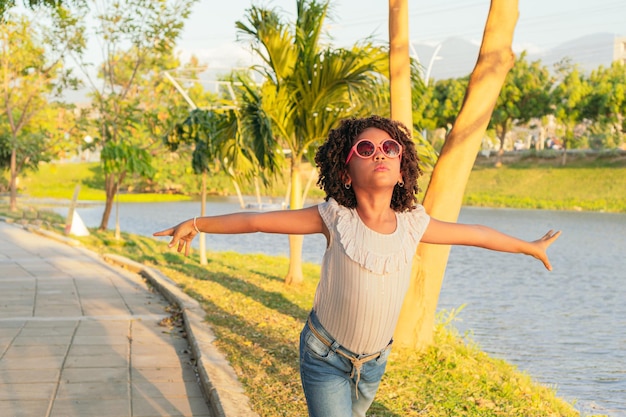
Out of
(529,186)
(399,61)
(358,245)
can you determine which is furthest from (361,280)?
(529,186)

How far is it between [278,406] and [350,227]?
9.05 ft

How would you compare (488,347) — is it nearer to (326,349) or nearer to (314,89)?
(314,89)

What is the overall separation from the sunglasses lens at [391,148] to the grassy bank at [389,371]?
109 inches

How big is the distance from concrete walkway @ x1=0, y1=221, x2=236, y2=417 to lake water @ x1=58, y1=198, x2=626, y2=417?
12.1 ft

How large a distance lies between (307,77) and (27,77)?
21044mm

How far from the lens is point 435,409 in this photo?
6.17m

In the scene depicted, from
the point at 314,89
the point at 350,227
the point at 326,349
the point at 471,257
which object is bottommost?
the point at 471,257

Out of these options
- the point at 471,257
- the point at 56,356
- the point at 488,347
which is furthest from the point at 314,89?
the point at 471,257

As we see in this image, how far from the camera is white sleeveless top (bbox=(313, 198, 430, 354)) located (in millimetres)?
3541

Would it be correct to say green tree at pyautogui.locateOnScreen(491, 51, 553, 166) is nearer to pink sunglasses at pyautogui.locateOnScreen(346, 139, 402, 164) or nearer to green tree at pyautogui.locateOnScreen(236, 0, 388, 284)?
green tree at pyautogui.locateOnScreen(236, 0, 388, 284)

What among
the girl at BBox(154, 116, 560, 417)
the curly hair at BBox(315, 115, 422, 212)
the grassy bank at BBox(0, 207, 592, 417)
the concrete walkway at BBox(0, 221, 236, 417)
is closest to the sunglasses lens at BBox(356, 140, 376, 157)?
the girl at BBox(154, 116, 560, 417)

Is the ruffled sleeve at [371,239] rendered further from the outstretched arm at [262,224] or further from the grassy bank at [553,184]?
the grassy bank at [553,184]

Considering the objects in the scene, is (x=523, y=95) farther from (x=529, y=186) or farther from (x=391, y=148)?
(x=391, y=148)

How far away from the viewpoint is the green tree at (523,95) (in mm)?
59656
